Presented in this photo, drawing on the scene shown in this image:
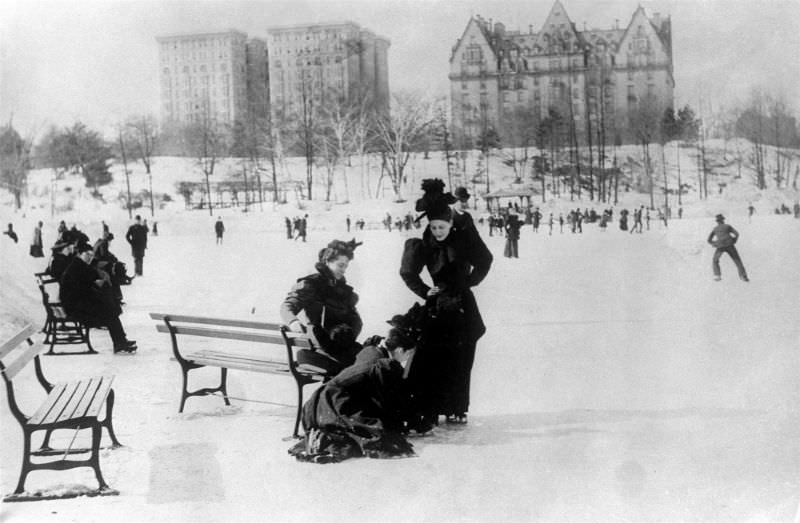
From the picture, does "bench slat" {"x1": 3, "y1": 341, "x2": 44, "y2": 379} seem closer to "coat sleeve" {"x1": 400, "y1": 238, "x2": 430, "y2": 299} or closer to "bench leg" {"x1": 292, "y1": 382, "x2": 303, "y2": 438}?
"bench leg" {"x1": 292, "y1": 382, "x2": 303, "y2": 438}

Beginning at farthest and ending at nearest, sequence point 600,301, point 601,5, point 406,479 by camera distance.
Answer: point 600,301
point 601,5
point 406,479

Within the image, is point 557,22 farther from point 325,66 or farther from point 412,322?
point 412,322

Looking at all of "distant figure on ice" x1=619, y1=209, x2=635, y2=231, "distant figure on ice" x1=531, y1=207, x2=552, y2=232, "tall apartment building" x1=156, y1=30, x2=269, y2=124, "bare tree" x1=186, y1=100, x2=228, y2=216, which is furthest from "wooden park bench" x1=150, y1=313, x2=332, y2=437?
"distant figure on ice" x1=619, y1=209, x2=635, y2=231

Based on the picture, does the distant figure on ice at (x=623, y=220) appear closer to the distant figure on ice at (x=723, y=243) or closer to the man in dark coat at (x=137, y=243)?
the distant figure on ice at (x=723, y=243)

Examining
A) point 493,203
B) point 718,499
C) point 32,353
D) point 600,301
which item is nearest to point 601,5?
point 493,203

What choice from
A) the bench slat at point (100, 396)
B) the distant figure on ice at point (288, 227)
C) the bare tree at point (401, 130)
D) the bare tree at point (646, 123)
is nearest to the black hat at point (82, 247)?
the bench slat at point (100, 396)

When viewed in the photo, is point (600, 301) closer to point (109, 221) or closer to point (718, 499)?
point (718, 499)

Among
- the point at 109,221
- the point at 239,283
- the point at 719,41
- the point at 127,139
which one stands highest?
the point at 719,41

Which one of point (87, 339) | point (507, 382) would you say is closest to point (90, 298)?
point (87, 339)
